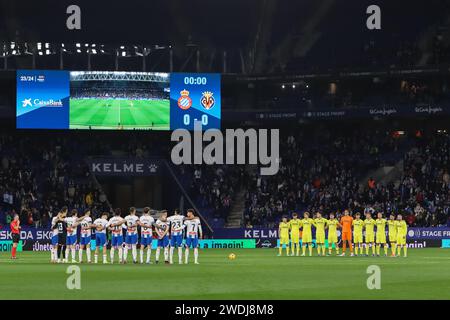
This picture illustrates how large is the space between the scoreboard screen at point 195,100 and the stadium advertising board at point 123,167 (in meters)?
5.66

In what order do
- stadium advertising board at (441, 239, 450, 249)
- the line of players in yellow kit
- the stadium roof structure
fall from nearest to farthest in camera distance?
the line of players in yellow kit → stadium advertising board at (441, 239, 450, 249) → the stadium roof structure

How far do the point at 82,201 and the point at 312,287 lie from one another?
37.5m

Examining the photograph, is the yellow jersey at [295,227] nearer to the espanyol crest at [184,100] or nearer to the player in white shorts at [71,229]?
the player in white shorts at [71,229]

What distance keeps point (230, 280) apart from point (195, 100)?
106 feet

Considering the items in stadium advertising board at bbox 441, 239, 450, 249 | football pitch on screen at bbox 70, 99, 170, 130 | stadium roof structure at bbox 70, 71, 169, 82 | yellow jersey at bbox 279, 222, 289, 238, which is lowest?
stadium advertising board at bbox 441, 239, 450, 249

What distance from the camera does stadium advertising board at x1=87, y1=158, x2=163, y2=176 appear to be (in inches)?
2591

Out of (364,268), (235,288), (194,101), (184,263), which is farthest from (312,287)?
(194,101)

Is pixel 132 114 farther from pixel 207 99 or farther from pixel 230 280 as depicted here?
pixel 230 280

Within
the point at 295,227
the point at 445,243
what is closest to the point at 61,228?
the point at 295,227

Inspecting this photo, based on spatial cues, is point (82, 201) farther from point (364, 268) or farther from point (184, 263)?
point (364, 268)

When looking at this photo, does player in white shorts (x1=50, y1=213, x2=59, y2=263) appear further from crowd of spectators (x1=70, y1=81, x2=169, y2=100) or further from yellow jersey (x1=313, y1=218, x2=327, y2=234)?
crowd of spectators (x1=70, y1=81, x2=169, y2=100)

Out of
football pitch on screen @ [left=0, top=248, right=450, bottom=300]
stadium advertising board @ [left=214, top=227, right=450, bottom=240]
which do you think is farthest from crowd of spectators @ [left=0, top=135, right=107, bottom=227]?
football pitch on screen @ [left=0, top=248, right=450, bottom=300]

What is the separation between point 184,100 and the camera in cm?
6122

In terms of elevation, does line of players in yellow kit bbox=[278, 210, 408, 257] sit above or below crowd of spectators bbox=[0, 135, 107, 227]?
below
